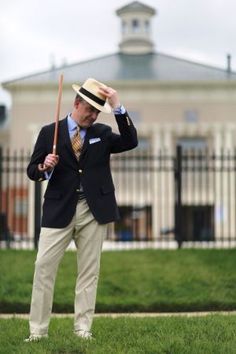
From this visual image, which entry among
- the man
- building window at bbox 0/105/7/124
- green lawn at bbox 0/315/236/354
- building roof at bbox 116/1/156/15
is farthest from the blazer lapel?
building window at bbox 0/105/7/124

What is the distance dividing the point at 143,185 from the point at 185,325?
1718 inches

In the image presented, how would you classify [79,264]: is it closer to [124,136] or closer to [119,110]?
[124,136]

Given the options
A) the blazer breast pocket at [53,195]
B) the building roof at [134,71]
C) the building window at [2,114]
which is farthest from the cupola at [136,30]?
the blazer breast pocket at [53,195]

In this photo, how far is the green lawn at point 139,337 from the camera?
5230 mm

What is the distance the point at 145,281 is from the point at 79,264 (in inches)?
195

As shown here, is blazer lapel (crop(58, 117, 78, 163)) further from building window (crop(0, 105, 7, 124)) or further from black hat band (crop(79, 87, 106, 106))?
building window (crop(0, 105, 7, 124))

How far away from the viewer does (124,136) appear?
5.54 meters

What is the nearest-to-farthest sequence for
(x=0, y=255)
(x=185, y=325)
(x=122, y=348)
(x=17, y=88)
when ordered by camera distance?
(x=122, y=348) → (x=185, y=325) → (x=0, y=255) → (x=17, y=88)

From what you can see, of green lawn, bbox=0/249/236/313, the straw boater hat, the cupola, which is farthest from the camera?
the cupola

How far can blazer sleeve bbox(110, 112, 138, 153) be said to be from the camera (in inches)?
216

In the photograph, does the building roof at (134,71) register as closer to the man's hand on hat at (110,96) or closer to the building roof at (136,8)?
the building roof at (136,8)

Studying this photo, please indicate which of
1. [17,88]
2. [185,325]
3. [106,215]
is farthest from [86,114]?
[17,88]

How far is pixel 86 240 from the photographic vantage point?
18.1ft

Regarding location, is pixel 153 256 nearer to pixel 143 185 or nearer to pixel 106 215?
pixel 106 215
